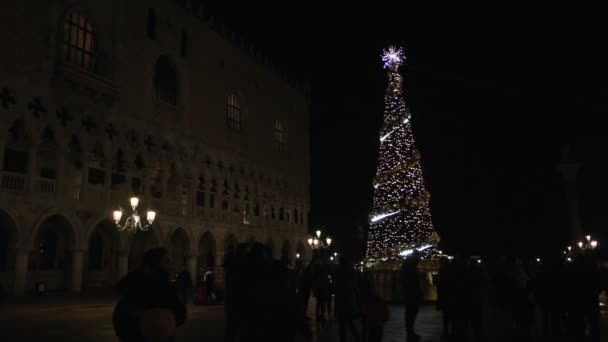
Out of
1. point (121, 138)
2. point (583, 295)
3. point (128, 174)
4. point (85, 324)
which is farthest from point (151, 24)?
point (583, 295)

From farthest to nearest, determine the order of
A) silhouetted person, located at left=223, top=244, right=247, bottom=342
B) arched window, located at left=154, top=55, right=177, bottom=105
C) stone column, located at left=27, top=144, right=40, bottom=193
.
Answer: arched window, located at left=154, top=55, right=177, bottom=105
stone column, located at left=27, top=144, right=40, bottom=193
silhouetted person, located at left=223, top=244, right=247, bottom=342

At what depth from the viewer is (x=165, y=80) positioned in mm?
29828

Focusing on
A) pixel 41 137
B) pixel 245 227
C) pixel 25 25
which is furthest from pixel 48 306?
pixel 245 227

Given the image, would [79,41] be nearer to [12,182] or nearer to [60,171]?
[60,171]

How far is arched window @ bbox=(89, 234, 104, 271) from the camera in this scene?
2683cm

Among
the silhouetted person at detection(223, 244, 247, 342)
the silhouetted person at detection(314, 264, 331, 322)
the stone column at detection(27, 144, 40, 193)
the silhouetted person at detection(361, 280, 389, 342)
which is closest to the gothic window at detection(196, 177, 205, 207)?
the stone column at detection(27, 144, 40, 193)

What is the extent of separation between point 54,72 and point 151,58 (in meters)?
6.93

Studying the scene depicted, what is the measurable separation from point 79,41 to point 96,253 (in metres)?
10.7

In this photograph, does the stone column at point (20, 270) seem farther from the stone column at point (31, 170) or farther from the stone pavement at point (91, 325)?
the stone pavement at point (91, 325)

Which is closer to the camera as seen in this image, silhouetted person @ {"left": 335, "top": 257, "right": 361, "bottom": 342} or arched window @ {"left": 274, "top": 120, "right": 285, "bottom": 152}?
silhouetted person @ {"left": 335, "top": 257, "right": 361, "bottom": 342}

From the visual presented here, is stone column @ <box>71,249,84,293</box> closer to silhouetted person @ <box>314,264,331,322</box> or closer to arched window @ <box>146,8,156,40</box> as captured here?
arched window @ <box>146,8,156,40</box>

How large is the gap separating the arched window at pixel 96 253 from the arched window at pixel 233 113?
12.1 m

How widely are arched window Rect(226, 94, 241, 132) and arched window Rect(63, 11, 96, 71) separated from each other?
38.9ft

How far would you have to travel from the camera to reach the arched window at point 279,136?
4222cm
